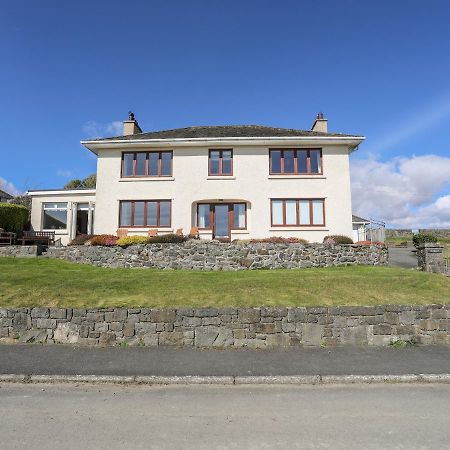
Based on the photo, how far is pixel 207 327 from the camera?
867cm

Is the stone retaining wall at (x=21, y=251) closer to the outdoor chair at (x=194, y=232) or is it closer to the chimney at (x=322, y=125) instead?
the outdoor chair at (x=194, y=232)

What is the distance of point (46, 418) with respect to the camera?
500 cm

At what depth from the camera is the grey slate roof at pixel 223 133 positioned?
22438 mm

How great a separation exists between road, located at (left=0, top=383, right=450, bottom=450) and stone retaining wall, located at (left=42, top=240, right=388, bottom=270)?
10738 millimetres

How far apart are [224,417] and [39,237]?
1933 centimetres

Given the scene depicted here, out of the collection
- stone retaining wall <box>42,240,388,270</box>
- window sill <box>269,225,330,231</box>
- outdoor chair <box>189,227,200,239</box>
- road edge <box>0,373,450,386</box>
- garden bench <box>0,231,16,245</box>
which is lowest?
road edge <box>0,373,450,386</box>

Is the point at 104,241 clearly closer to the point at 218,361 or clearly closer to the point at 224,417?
the point at 218,361

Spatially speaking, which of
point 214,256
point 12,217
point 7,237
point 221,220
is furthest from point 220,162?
point 12,217

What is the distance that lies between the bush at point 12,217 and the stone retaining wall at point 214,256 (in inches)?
243

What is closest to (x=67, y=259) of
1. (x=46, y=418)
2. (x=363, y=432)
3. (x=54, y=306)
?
(x=54, y=306)

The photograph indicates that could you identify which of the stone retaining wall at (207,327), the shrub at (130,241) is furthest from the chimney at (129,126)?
the stone retaining wall at (207,327)

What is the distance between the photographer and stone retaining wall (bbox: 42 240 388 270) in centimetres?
1702

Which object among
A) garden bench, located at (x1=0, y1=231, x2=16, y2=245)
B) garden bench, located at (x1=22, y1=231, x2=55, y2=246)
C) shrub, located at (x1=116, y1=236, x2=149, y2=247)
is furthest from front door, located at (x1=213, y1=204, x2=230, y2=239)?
garden bench, located at (x1=0, y1=231, x2=16, y2=245)

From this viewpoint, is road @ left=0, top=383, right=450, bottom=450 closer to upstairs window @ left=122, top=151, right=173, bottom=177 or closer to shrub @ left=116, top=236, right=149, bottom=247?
shrub @ left=116, top=236, right=149, bottom=247
